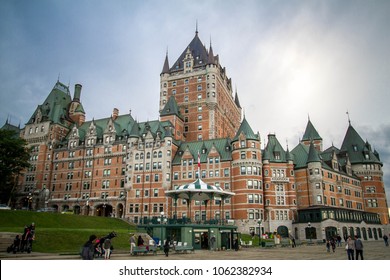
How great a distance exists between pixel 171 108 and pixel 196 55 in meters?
21.6

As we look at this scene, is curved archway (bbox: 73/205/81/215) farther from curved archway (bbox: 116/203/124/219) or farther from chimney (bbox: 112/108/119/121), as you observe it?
chimney (bbox: 112/108/119/121)

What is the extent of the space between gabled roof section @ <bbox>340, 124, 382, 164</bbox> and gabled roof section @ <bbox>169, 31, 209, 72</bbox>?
1714 inches

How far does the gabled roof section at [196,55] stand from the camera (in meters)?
95.5

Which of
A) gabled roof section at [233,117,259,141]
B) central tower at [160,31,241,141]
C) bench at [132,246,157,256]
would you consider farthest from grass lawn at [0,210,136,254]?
central tower at [160,31,241,141]

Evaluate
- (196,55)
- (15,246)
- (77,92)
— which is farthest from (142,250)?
(77,92)

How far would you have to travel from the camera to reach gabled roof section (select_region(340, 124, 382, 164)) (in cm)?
8488

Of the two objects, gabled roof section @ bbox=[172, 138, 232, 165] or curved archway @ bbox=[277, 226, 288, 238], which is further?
gabled roof section @ bbox=[172, 138, 232, 165]

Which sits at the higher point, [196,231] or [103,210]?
[103,210]

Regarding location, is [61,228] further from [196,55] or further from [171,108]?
[196,55]

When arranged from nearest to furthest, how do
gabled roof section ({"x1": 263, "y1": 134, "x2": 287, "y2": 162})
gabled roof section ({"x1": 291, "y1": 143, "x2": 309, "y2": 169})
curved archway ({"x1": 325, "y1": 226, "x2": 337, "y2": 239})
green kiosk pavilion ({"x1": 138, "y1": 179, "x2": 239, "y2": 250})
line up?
green kiosk pavilion ({"x1": 138, "y1": 179, "x2": 239, "y2": 250}) → curved archway ({"x1": 325, "y1": 226, "x2": 337, "y2": 239}) → gabled roof section ({"x1": 263, "y1": 134, "x2": 287, "y2": 162}) → gabled roof section ({"x1": 291, "y1": 143, "x2": 309, "y2": 169})

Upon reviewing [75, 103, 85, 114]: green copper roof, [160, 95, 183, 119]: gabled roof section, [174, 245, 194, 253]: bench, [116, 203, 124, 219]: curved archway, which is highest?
[75, 103, 85, 114]: green copper roof

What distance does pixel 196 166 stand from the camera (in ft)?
232


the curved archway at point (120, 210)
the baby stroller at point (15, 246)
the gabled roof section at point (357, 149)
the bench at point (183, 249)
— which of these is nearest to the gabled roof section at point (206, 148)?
the curved archway at point (120, 210)
